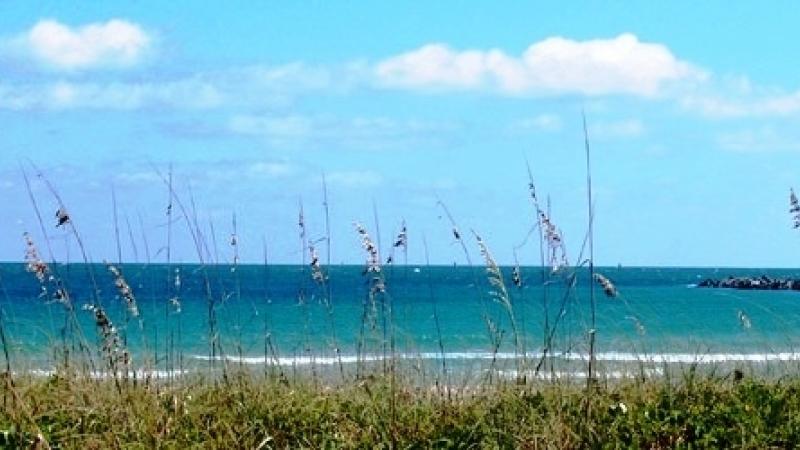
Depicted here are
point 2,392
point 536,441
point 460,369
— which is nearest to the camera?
point 536,441

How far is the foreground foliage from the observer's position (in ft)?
20.0

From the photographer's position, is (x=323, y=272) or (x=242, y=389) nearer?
(x=242, y=389)

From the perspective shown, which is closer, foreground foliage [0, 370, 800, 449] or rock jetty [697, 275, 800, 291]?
foreground foliage [0, 370, 800, 449]

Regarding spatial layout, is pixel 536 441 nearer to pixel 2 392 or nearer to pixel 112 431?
pixel 112 431

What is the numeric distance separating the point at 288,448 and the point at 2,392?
1942 millimetres

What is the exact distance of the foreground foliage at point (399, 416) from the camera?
20.0ft

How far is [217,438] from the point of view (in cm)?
621

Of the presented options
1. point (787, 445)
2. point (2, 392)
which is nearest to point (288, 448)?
point (2, 392)

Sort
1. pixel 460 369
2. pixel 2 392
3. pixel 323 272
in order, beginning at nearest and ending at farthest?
pixel 2 392
pixel 323 272
pixel 460 369

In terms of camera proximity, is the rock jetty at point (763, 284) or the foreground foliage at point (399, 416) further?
the rock jetty at point (763, 284)

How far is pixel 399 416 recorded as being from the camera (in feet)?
21.4

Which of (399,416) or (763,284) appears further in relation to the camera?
(763,284)

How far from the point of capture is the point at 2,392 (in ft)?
22.8

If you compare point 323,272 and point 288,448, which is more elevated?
point 323,272
